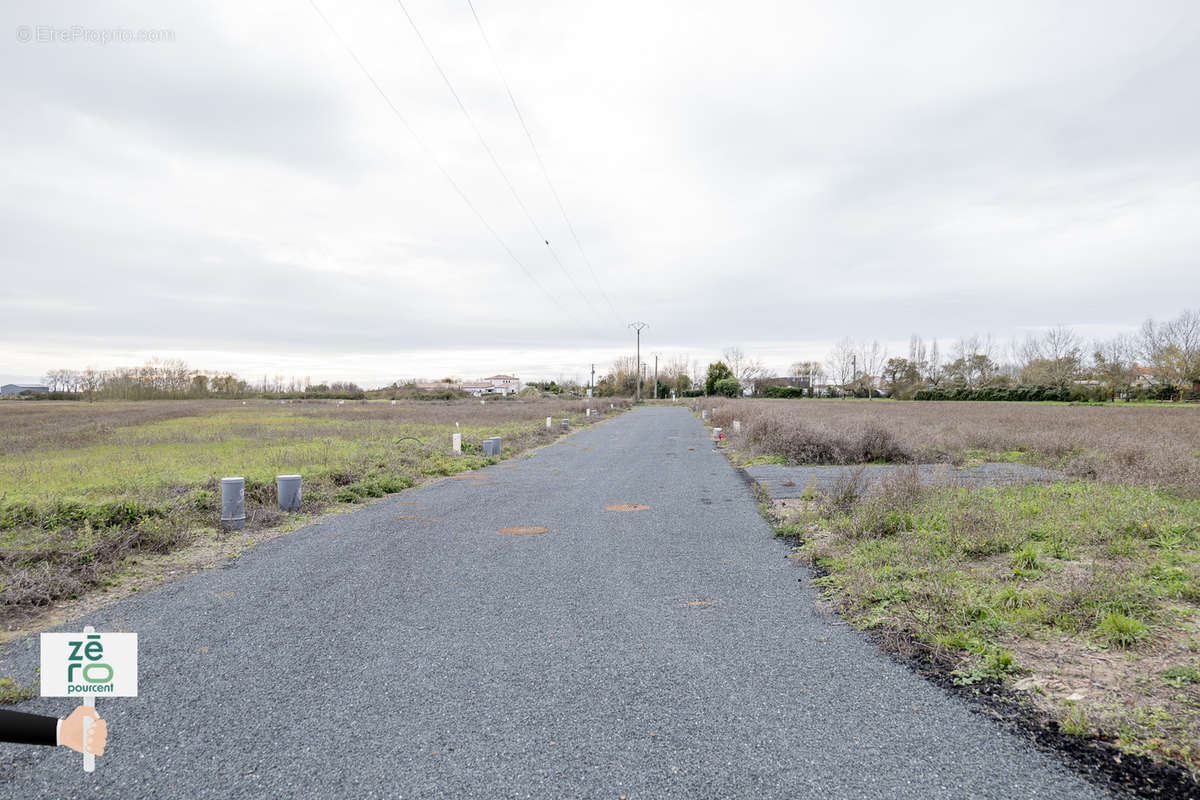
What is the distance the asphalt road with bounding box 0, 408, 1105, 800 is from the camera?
270cm

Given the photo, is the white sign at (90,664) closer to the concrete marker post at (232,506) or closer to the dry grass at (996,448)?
the concrete marker post at (232,506)

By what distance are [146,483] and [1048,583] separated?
12852 millimetres

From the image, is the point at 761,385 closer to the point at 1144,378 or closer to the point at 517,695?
the point at 1144,378

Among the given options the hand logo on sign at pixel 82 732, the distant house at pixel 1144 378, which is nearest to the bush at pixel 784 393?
the distant house at pixel 1144 378

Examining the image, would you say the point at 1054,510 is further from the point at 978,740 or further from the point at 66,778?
the point at 66,778

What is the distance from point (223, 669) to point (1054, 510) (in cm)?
931

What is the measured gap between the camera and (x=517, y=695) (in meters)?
3.45

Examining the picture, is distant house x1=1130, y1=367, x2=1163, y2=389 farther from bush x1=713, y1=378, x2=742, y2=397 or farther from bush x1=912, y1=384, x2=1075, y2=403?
bush x1=713, y1=378, x2=742, y2=397

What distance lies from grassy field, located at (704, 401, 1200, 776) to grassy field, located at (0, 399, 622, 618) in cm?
749

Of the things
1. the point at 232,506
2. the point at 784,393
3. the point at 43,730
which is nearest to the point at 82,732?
the point at 43,730

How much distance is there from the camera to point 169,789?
2648mm

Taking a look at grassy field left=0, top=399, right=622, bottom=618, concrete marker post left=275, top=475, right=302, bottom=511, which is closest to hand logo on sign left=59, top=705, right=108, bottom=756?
grassy field left=0, top=399, right=622, bottom=618

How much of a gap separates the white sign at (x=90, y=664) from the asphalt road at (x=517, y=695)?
1.21 m

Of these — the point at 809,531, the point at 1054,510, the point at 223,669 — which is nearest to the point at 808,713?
the point at 223,669
